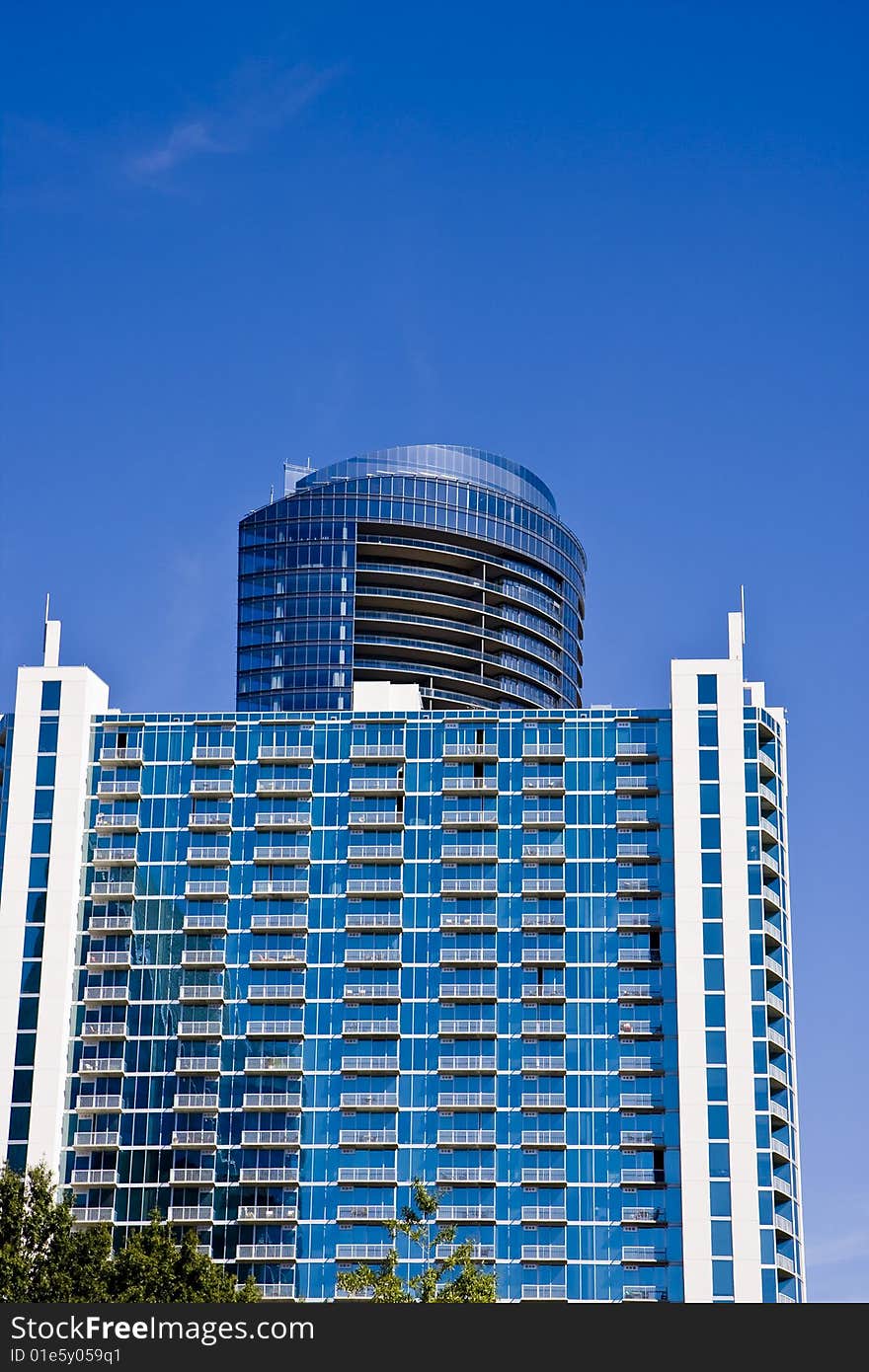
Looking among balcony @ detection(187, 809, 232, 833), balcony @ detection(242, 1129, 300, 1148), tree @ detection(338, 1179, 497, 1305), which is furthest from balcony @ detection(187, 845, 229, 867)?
tree @ detection(338, 1179, 497, 1305)

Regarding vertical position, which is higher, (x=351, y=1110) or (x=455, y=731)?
(x=455, y=731)

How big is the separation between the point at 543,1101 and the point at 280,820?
32.2 metres

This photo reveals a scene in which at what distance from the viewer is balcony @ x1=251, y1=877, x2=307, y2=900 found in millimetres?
185750

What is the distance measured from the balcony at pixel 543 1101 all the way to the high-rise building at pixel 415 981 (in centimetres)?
25

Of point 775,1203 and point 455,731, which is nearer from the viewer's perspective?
point 775,1203

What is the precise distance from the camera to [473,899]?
185000 mm

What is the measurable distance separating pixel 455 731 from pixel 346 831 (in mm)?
12576

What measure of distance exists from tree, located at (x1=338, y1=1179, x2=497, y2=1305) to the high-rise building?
2.54m

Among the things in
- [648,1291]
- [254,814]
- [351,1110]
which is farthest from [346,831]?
[648,1291]

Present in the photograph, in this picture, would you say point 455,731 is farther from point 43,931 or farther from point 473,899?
point 43,931

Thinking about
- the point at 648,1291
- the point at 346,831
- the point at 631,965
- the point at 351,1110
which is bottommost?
the point at 648,1291

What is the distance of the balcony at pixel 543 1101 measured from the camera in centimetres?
17675

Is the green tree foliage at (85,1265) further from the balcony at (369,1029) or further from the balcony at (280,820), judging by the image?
the balcony at (280,820)

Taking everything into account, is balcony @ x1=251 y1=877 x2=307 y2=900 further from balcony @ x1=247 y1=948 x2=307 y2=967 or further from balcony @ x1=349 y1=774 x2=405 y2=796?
balcony @ x1=349 y1=774 x2=405 y2=796
